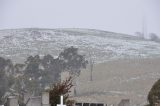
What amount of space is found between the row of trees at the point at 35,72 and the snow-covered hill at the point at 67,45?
787 inches

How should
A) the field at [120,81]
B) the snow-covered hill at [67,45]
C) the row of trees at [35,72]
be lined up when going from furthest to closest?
the snow-covered hill at [67,45], the field at [120,81], the row of trees at [35,72]

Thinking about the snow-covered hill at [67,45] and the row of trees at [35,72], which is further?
the snow-covered hill at [67,45]

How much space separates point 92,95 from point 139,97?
7.01m

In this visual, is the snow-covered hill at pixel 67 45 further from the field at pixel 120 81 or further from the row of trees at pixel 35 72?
the row of trees at pixel 35 72

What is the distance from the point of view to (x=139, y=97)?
385ft

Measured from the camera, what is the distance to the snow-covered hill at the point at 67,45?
16475 cm

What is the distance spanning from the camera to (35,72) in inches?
4619

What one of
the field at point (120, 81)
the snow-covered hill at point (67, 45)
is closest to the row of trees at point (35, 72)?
the field at point (120, 81)

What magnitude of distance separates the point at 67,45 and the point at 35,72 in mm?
65299

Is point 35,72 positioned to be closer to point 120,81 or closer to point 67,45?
point 120,81

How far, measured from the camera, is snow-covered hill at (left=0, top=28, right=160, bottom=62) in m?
165

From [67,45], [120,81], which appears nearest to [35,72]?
[120,81]

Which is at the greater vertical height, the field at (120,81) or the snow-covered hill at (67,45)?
the snow-covered hill at (67,45)

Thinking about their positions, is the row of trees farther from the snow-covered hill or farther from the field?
the snow-covered hill
